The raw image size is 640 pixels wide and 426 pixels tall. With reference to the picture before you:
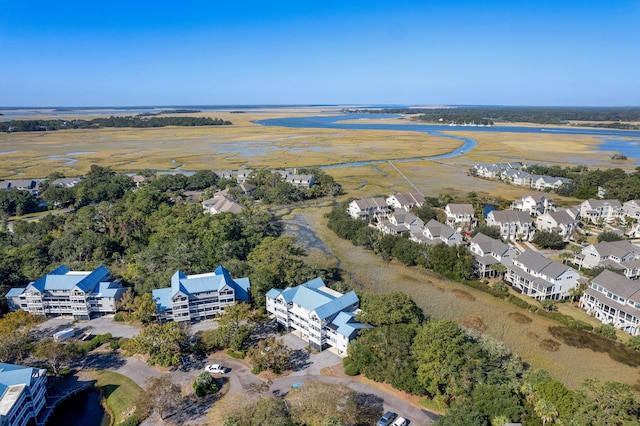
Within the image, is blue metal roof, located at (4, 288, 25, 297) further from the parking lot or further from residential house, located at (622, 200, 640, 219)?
residential house, located at (622, 200, 640, 219)

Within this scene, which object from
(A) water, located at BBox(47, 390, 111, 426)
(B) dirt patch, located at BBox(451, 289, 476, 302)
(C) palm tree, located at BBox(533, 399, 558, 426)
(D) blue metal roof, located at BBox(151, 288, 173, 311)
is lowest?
(A) water, located at BBox(47, 390, 111, 426)

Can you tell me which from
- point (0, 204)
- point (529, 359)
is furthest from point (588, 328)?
point (0, 204)

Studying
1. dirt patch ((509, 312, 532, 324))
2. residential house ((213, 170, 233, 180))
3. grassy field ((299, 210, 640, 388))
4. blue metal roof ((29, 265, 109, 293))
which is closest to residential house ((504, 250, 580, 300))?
grassy field ((299, 210, 640, 388))

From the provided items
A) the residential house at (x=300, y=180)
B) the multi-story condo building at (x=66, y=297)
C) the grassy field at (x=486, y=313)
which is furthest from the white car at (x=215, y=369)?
the residential house at (x=300, y=180)

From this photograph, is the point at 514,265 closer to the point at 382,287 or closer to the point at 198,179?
the point at 382,287

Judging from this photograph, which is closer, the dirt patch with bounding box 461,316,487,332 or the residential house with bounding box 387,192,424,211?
the dirt patch with bounding box 461,316,487,332

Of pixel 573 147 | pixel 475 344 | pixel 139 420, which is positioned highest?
pixel 573 147

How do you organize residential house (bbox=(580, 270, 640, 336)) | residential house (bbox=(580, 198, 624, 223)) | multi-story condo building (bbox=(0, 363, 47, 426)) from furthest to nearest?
residential house (bbox=(580, 198, 624, 223))
residential house (bbox=(580, 270, 640, 336))
multi-story condo building (bbox=(0, 363, 47, 426))
